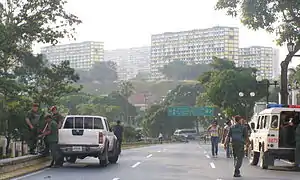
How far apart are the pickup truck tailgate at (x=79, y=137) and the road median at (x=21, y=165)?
1.05m

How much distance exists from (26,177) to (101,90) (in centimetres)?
15387

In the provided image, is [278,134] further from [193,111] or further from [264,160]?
[193,111]

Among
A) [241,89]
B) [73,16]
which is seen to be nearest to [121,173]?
[73,16]

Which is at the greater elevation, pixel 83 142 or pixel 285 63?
pixel 285 63

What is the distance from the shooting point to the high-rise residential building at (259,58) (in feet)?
411

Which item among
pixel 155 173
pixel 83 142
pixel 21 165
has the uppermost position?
pixel 83 142

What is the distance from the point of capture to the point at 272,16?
28906 millimetres

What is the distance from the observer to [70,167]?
1912cm

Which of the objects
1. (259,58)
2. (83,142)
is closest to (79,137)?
(83,142)

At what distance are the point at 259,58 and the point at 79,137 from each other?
114 meters

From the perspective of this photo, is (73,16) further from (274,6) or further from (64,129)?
(64,129)

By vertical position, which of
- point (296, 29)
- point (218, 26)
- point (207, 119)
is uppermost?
point (218, 26)

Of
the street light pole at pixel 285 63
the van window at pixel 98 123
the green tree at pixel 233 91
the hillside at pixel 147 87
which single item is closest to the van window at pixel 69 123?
the van window at pixel 98 123

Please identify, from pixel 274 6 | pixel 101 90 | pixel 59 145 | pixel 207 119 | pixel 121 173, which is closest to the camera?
pixel 121 173
